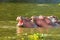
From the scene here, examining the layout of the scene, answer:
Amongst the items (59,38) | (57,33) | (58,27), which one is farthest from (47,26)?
(59,38)

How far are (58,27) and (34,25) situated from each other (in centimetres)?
89

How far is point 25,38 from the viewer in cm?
1202

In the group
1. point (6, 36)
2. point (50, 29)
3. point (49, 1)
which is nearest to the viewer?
point (6, 36)

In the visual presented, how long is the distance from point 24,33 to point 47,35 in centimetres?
89

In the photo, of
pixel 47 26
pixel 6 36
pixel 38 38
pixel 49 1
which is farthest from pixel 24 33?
pixel 49 1

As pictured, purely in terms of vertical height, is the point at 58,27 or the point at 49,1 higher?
the point at 58,27

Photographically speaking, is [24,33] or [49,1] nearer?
[24,33]

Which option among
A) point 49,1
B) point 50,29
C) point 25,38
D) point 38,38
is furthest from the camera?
point 49,1

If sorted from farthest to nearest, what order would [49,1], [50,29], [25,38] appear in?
1. [49,1]
2. [50,29]
3. [25,38]

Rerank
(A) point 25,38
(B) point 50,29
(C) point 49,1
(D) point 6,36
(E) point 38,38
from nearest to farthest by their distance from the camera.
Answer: (E) point 38,38
(A) point 25,38
(D) point 6,36
(B) point 50,29
(C) point 49,1

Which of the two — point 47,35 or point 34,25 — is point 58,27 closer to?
point 34,25

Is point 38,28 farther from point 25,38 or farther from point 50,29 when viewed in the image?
point 25,38

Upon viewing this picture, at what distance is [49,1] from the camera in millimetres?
42125

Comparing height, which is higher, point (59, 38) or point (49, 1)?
point (59, 38)
